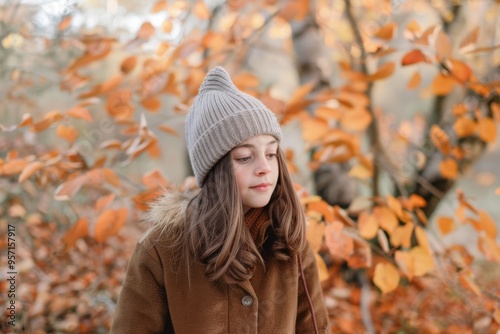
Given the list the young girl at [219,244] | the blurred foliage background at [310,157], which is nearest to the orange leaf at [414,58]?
the blurred foliage background at [310,157]

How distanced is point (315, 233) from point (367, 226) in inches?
13.5

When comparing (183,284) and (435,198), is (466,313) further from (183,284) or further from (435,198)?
(183,284)

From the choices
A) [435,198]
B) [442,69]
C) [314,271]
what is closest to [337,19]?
[435,198]

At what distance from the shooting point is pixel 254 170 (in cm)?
151

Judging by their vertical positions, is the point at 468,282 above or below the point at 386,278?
below

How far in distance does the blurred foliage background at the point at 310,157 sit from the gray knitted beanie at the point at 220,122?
2.05ft

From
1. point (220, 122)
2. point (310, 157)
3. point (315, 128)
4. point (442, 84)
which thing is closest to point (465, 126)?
point (442, 84)

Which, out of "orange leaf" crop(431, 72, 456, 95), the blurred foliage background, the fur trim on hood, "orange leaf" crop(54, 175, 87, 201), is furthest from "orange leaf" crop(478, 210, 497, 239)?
"orange leaf" crop(54, 175, 87, 201)

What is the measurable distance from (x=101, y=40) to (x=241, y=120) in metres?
1.38

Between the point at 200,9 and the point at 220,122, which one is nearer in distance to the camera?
the point at 220,122

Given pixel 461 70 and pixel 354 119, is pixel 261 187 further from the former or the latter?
pixel 354 119

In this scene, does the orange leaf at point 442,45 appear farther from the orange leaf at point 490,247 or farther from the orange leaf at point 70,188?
the orange leaf at point 70,188

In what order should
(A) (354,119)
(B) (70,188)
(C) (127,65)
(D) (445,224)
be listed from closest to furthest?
(B) (70,188)
(D) (445,224)
(C) (127,65)
(A) (354,119)

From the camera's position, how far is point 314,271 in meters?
1.73
